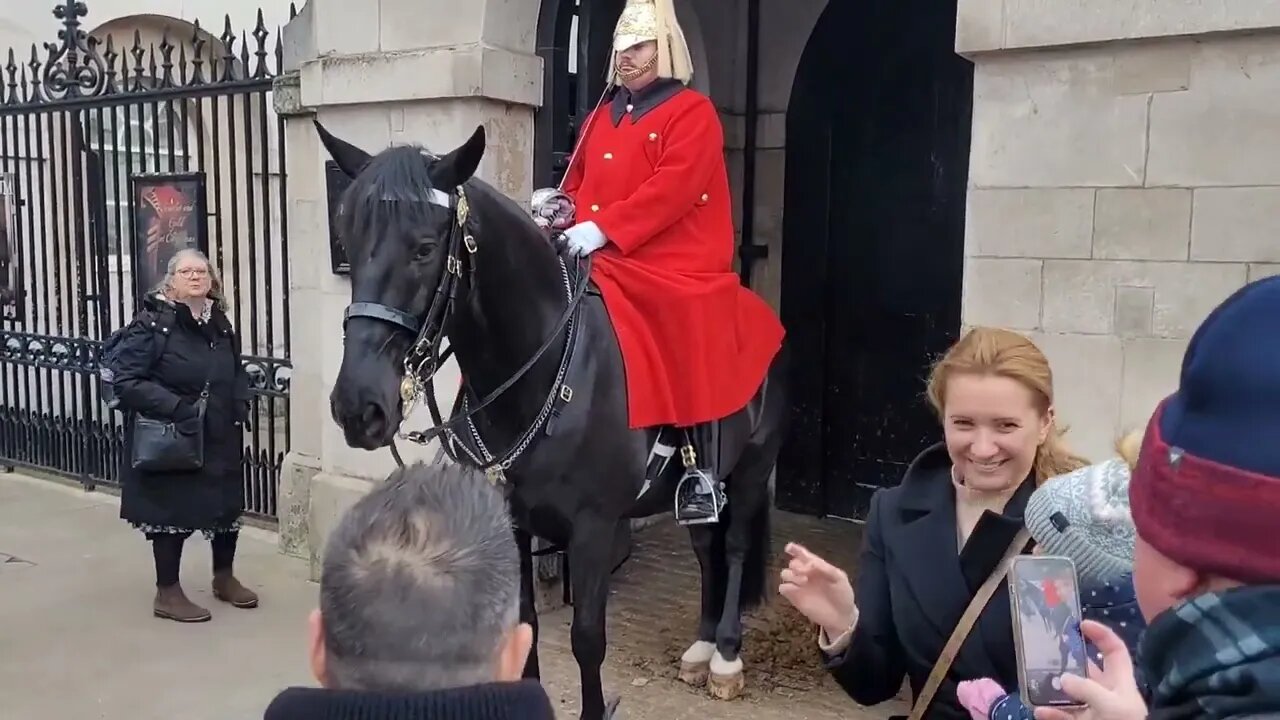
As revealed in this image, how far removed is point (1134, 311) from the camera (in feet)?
12.1

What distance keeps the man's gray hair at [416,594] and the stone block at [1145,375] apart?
2915 mm

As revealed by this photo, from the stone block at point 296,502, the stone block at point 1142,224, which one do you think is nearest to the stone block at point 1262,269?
the stone block at point 1142,224

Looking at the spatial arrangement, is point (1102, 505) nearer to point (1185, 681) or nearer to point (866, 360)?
point (1185, 681)

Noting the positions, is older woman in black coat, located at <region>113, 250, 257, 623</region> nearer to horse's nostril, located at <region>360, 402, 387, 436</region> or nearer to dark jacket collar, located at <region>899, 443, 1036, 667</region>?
horse's nostril, located at <region>360, 402, 387, 436</region>

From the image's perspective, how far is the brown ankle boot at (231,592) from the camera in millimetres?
5430

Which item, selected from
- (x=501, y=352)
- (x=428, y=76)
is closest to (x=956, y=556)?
Answer: (x=501, y=352)

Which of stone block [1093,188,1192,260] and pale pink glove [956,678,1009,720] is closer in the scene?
pale pink glove [956,678,1009,720]

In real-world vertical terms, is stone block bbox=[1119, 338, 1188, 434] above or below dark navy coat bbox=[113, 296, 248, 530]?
above

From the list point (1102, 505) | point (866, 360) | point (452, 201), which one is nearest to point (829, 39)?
point (866, 360)

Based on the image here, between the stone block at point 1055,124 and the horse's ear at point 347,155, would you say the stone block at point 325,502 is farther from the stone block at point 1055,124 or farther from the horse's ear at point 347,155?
the stone block at point 1055,124

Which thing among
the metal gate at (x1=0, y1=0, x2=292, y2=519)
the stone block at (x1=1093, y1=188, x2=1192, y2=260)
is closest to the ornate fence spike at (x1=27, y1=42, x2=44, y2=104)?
the metal gate at (x1=0, y1=0, x2=292, y2=519)

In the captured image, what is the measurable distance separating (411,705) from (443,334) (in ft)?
7.12

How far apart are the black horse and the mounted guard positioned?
4.5 inches

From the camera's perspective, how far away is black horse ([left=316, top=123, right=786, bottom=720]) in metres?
3.10
